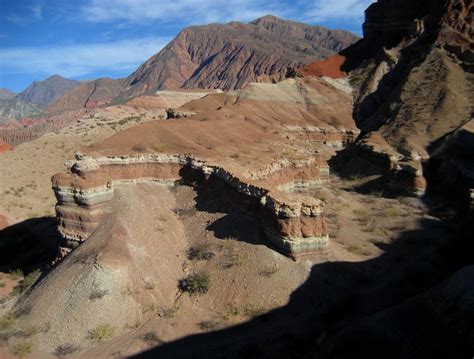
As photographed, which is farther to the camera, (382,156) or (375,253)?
(382,156)

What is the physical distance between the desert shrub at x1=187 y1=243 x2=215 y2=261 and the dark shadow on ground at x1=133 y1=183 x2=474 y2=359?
87cm

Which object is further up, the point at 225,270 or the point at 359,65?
the point at 359,65

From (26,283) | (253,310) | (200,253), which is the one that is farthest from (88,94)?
(253,310)

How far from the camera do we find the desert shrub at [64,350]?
38.4 ft

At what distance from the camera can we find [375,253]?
16.5m

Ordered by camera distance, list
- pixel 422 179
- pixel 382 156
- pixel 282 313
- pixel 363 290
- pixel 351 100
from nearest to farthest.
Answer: pixel 282 313 < pixel 363 290 < pixel 422 179 < pixel 382 156 < pixel 351 100

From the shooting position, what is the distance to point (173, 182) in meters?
18.7

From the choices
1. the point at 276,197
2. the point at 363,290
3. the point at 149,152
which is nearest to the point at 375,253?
the point at 363,290

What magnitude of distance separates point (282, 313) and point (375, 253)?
6.10 m

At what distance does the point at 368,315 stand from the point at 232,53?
153 m

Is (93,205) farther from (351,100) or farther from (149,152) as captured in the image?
(351,100)

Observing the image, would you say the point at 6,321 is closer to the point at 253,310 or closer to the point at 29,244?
the point at 253,310

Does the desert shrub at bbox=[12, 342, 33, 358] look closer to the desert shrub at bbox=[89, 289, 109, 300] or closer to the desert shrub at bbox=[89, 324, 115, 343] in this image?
the desert shrub at bbox=[89, 324, 115, 343]

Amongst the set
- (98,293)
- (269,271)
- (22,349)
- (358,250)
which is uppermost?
(269,271)
